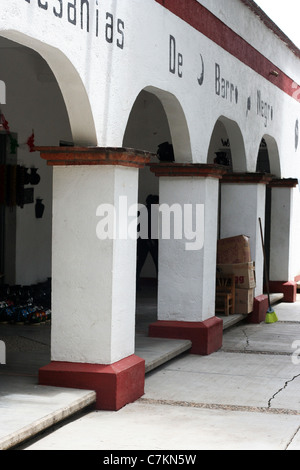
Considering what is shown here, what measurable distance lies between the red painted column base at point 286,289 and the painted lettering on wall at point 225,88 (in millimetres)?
4826

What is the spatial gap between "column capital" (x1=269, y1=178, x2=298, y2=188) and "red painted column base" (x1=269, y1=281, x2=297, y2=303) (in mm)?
1767

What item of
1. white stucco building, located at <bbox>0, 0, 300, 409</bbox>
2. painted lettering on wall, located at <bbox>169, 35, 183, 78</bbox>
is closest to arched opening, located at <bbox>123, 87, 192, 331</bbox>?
white stucco building, located at <bbox>0, 0, 300, 409</bbox>

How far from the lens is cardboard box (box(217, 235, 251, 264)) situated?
1159 cm

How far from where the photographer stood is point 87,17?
22.1ft

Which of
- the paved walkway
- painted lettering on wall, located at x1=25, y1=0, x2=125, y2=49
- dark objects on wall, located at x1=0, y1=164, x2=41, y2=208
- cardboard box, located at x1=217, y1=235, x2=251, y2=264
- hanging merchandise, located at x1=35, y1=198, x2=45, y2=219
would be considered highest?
painted lettering on wall, located at x1=25, y1=0, x2=125, y2=49

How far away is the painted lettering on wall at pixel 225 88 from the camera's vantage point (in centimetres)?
1043

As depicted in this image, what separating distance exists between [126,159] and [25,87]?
17.0 ft

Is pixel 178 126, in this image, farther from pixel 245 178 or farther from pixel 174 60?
pixel 245 178

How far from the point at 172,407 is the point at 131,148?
236cm

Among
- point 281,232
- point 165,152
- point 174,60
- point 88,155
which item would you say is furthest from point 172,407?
point 281,232

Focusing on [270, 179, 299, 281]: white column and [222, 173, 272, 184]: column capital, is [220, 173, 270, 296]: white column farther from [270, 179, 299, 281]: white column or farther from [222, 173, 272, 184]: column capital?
[270, 179, 299, 281]: white column

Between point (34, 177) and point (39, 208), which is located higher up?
point (34, 177)

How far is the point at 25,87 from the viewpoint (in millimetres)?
11898
